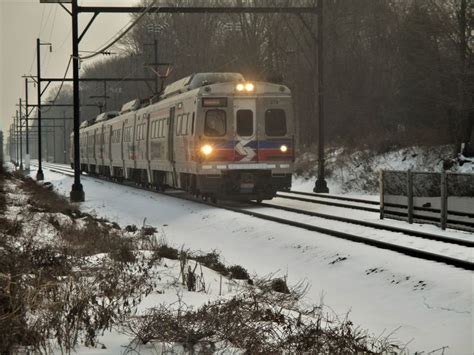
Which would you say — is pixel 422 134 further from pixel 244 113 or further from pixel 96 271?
pixel 96 271

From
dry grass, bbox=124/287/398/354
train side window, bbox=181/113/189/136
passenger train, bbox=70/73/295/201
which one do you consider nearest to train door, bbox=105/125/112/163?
passenger train, bbox=70/73/295/201

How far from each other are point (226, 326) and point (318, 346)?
82 centimetres

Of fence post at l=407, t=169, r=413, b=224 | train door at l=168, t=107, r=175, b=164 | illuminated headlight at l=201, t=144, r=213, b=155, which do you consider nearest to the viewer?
fence post at l=407, t=169, r=413, b=224

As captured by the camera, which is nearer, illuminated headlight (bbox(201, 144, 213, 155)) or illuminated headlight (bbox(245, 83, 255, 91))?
illuminated headlight (bbox(201, 144, 213, 155))

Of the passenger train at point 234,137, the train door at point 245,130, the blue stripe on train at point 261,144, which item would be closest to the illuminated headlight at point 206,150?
the passenger train at point 234,137

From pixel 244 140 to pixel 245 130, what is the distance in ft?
1.06

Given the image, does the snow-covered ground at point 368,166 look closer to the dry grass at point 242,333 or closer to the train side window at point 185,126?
the train side window at point 185,126

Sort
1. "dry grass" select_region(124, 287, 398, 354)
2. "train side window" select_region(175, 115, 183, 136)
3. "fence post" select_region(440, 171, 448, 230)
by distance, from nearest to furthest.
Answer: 1. "dry grass" select_region(124, 287, 398, 354)
2. "fence post" select_region(440, 171, 448, 230)
3. "train side window" select_region(175, 115, 183, 136)

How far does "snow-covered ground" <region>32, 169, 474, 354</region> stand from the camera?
684cm

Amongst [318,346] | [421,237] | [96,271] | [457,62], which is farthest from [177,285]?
[457,62]

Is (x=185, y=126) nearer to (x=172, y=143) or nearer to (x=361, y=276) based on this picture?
(x=172, y=143)

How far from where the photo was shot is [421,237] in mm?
11695

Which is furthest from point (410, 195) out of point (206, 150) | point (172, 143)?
point (172, 143)

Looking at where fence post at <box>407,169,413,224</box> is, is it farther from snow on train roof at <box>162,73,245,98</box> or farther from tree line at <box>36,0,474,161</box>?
tree line at <box>36,0,474,161</box>
